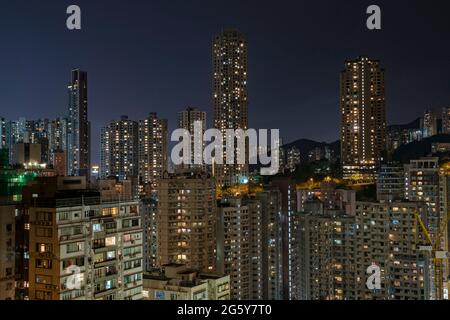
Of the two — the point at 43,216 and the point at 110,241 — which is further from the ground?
→ the point at 43,216

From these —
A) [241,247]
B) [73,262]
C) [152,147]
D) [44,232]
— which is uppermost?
[152,147]

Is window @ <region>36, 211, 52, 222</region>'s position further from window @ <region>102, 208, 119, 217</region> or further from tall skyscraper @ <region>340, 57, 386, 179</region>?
tall skyscraper @ <region>340, 57, 386, 179</region>

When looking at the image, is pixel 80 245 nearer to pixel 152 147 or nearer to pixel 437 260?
pixel 437 260

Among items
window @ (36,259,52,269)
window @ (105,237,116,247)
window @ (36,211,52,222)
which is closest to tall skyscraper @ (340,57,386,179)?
window @ (105,237,116,247)

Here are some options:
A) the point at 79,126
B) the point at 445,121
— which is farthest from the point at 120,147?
the point at 445,121

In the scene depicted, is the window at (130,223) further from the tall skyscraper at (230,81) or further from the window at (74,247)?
the tall skyscraper at (230,81)

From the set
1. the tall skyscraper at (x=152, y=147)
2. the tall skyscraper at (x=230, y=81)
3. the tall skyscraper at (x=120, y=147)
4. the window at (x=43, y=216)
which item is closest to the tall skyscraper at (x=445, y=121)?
the tall skyscraper at (x=230, y=81)
